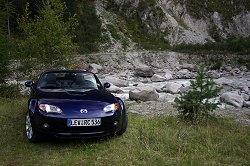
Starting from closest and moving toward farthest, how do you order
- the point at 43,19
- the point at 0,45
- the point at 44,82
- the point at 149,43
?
the point at 44,82 → the point at 0,45 → the point at 43,19 → the point at 149,43

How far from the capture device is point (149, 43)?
57.4 m

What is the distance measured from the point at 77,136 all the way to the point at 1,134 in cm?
233

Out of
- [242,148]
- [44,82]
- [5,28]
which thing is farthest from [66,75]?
[5,28]

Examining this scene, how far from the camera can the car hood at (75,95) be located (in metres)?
6.95

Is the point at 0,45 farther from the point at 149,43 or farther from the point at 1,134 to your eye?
the point at 149,43

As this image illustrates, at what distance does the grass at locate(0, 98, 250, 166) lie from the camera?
5.85 m

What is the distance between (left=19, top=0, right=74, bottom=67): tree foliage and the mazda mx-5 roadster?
7.33 m

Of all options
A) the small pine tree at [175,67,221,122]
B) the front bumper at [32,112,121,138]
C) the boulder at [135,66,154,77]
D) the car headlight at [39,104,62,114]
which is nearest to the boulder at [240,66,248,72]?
the boulder at [135,66,154,77]

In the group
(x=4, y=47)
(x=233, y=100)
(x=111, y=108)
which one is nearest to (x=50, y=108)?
(x=111, y=108)

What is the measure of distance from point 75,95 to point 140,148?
1.87m

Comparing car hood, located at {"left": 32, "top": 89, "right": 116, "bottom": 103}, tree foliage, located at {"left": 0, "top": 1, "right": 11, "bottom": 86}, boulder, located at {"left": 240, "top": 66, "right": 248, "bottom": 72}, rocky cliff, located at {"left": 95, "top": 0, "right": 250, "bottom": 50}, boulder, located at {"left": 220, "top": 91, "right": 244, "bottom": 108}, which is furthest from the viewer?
rocky cliff, located at {"left": 95, "top": 0, "right": 250, "bottom": 50}

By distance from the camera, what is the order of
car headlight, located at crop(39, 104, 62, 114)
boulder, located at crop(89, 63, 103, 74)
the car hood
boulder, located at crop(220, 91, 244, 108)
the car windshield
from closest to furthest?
car headlight, located at crop(39, 104, 62, 114) → the car hood → the car windshield → boulder, located at crop(220, 91, 244, 108) → boulder, located at crop(89, 63, 103, 74)

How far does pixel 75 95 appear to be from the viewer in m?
7.12

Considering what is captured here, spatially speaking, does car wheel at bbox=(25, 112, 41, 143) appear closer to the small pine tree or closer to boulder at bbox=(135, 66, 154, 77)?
the small pine tree
